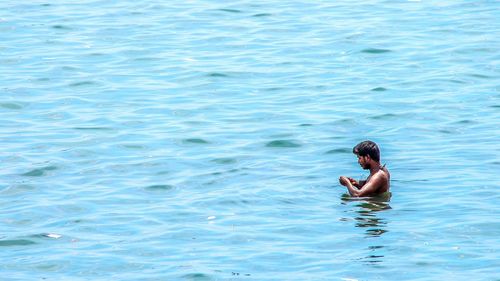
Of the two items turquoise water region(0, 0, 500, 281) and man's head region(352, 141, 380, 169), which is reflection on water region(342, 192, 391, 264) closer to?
turquoise water region(0, 0, 500, 281)

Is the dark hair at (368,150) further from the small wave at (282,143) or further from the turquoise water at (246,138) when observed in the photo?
the small wave at (282,143)

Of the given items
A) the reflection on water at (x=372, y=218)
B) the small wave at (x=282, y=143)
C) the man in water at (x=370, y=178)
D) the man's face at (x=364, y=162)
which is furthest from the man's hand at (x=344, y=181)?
the small wave at (x=282, y=143)

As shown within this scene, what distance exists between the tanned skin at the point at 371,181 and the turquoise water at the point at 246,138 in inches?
5.7

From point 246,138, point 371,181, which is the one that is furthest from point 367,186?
point 246,138

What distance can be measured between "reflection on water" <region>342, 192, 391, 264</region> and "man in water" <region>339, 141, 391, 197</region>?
94 millimetres

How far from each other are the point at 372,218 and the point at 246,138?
4349 mm

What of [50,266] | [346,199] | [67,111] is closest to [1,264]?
[50,266]

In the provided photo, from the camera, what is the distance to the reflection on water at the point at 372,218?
15102 millimetres

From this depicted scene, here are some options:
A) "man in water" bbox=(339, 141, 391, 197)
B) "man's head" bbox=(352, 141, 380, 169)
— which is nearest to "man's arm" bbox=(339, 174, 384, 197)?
"man in water" bbox=(339, 141, 391, 197)

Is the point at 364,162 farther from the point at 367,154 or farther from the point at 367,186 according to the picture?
the point at 367,186

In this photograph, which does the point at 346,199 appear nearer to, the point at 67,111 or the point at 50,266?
the point at 50,266

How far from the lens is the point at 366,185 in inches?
680

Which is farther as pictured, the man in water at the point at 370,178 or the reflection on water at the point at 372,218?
the man in water at the point at 370,178

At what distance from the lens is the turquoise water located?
50.2 ft
